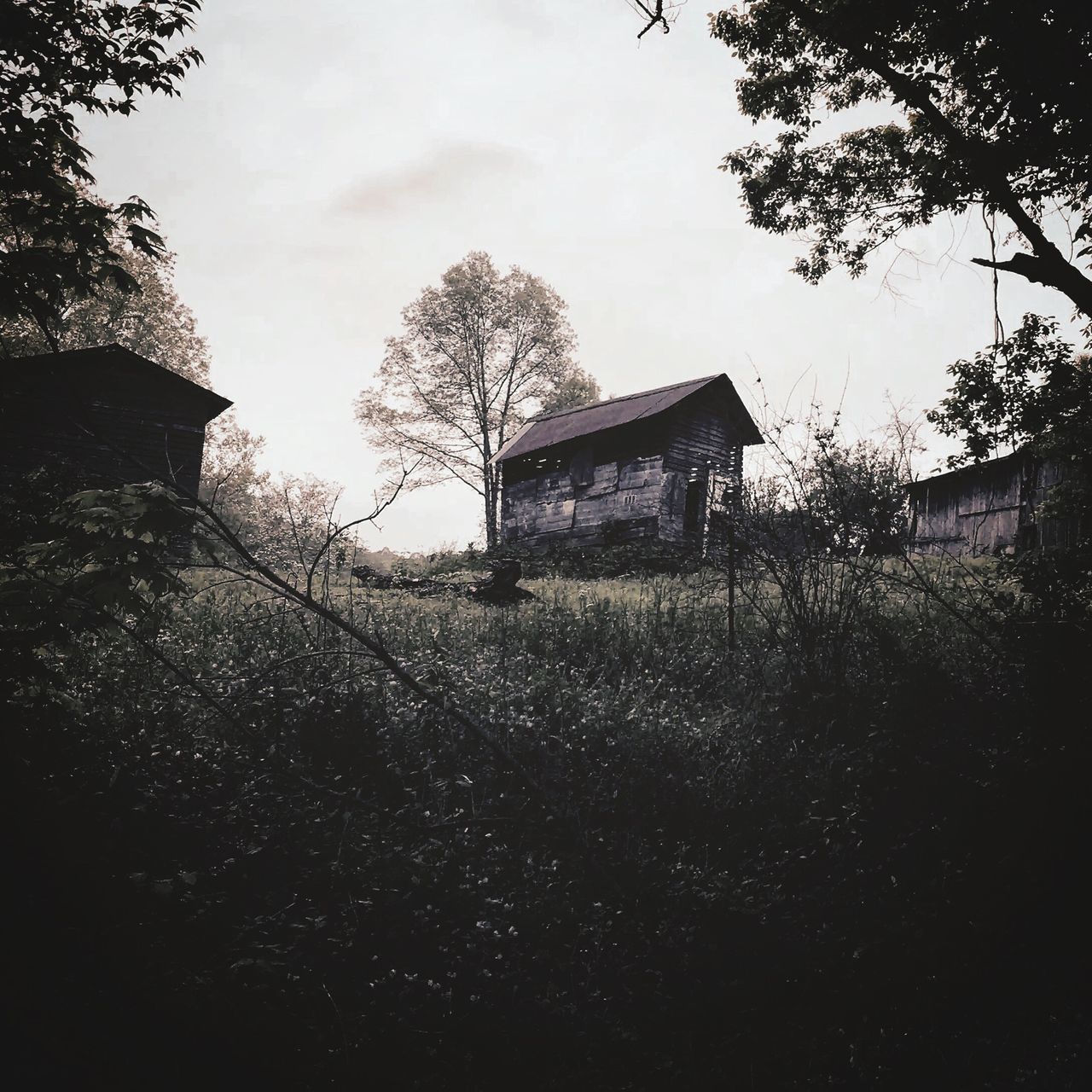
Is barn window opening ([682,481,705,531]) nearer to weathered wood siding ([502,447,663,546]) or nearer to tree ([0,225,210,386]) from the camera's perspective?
weathered wood siding ([502,447,663,546])

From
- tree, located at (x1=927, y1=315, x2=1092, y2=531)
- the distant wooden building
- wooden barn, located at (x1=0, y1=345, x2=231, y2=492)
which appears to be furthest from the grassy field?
the distant wooden building

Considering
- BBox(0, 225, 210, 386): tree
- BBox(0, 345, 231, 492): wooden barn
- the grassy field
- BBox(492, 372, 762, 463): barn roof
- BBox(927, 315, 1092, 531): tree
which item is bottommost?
the grassy field

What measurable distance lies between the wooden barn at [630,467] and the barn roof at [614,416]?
0.18 ft

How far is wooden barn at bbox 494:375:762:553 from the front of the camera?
21781 millimetres

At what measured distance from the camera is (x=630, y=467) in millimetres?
22516

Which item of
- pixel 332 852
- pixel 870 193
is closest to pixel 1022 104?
pixel 870 193

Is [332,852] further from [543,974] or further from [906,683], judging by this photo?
[906,683]

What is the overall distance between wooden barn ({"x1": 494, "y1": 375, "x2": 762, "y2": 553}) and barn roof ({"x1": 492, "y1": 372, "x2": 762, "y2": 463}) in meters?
0.05

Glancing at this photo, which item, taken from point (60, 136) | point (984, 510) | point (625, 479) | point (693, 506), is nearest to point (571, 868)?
point (60, 136)

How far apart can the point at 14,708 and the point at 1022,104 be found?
32.6 ft

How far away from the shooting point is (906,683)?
676 centimetres

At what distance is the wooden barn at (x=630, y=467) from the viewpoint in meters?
21.8

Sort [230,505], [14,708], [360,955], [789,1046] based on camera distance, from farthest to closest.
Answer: [230,505] → [14,708] → [360,955] → [789,1046]

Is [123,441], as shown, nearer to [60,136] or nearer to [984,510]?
[60,136]
